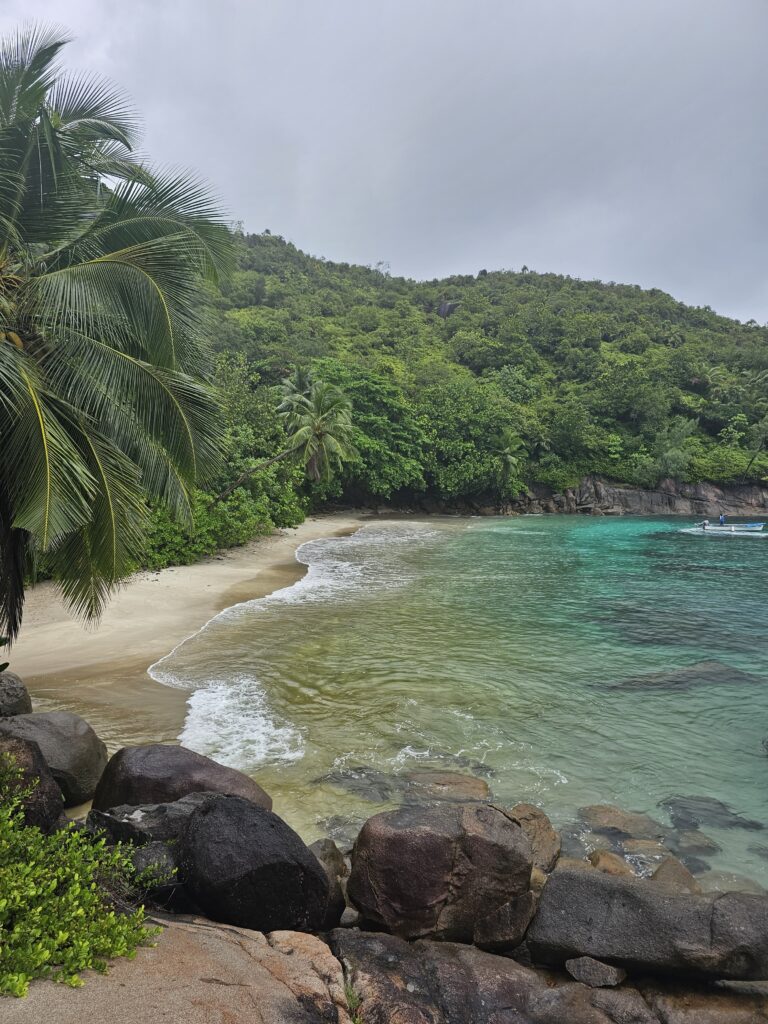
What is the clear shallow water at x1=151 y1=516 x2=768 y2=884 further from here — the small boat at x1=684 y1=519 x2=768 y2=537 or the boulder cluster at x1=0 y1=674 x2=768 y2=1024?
the small boat at x1=684 y1=519 x2=768 y2=537

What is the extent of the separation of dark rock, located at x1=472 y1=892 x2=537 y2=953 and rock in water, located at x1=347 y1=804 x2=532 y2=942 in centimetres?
5

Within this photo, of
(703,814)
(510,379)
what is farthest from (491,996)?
(510,379)

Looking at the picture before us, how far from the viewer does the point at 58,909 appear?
330cm

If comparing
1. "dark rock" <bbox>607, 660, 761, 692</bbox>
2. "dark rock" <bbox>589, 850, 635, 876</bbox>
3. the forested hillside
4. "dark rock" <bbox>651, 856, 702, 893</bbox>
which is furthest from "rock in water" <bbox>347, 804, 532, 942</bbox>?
the forested hillside

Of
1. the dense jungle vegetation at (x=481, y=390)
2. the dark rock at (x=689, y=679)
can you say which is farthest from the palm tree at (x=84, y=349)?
the dense jungle vegetation at (x=481, y=390)

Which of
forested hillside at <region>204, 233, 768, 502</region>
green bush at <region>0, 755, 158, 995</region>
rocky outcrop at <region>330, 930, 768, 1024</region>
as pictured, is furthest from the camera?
forested hillside at <region>204, 233, 768, 502</region>

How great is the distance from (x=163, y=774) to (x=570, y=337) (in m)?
81.3

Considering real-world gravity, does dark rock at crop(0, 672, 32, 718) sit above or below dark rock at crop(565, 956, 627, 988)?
above

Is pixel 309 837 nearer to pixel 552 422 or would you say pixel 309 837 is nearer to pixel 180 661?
pixel 180 661

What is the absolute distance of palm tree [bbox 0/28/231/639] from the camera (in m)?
6.98

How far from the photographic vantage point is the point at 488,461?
53062 mm

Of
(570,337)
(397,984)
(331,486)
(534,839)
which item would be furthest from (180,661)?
(570,337)

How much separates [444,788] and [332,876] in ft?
9.03

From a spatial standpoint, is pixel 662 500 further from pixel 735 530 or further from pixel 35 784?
pixel 35 784
